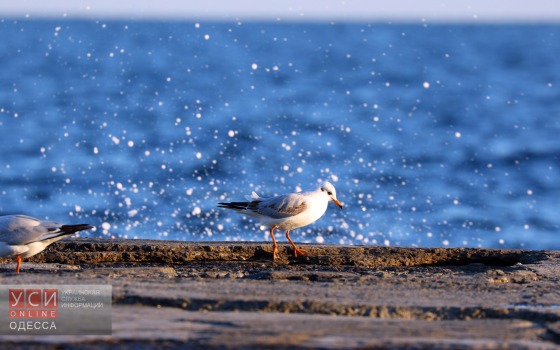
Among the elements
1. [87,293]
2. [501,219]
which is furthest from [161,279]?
[501,219]

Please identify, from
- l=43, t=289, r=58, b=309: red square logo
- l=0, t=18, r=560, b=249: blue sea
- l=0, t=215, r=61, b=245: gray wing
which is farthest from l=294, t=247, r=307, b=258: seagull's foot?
l=0, t=18, r=560, b=249: blue sea

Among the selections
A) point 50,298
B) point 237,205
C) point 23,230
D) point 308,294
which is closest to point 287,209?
point 237,205

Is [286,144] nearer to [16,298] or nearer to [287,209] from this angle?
[287,209]

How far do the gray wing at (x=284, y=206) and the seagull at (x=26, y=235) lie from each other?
2.30m

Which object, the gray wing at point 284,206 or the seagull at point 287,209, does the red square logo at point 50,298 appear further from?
the gray wing at point 284,206

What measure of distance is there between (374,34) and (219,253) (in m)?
61.9

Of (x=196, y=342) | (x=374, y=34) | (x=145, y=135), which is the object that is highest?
(x=374, y=34)

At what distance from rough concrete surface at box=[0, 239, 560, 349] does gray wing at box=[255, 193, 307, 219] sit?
0.89m

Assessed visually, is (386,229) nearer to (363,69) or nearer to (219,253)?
(219,253)

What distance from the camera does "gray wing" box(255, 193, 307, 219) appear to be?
343 inches

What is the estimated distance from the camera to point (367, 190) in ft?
57.7

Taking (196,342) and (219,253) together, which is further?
(219,253)

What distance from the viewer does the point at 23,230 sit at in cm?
676

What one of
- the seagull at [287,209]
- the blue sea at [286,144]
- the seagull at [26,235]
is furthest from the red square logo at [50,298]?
the blue sea at [286,144]
